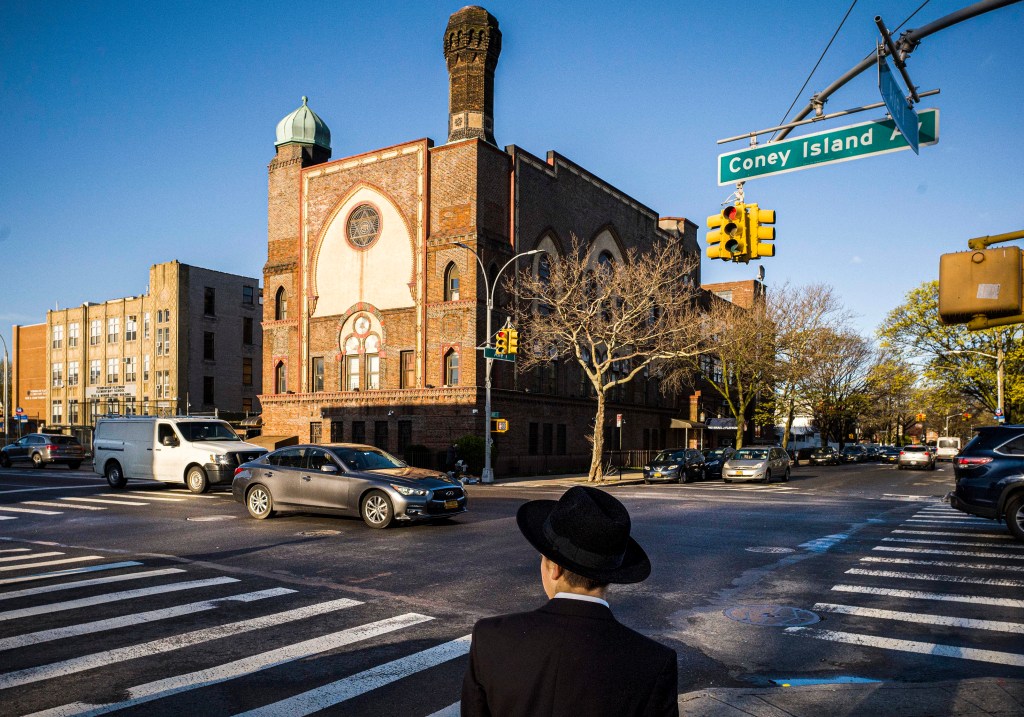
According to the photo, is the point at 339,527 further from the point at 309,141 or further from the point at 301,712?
the point at 309,141

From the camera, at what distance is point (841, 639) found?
299 inches

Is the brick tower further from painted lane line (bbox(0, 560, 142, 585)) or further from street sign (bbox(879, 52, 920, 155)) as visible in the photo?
painted lane line (bbox(0, 560, 142, 585))

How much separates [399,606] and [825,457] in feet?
205

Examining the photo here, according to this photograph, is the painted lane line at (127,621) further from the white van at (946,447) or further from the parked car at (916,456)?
the white van at (946,447)

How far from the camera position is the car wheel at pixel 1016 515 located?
1373cm

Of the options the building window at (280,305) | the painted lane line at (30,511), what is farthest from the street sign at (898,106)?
the building window at (280,305)

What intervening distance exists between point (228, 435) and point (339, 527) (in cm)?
1079

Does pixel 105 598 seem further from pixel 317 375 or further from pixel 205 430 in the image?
pixel 317 375

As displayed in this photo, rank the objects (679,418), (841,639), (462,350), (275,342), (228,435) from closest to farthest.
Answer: (841,639), (228,435), (462,350), (275,342), (679,418)

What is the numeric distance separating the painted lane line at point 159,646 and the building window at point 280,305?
42.0 meters

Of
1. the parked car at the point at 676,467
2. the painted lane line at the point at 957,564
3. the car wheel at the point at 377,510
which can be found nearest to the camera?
the painted lane line at the point at 957,564

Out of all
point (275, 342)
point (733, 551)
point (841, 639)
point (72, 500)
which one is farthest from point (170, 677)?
point (275, 342)

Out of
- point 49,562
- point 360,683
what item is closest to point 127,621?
point 360,683

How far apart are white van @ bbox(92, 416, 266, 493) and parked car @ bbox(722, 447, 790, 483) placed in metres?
20.3
